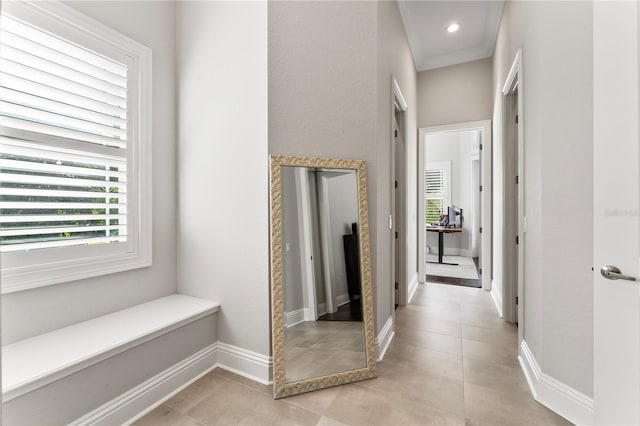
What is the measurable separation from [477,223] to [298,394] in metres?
6.04

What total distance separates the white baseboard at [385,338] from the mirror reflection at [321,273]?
0.96 feet

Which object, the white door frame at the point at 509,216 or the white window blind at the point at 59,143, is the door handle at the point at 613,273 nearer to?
the white door frame at the point at 509,216

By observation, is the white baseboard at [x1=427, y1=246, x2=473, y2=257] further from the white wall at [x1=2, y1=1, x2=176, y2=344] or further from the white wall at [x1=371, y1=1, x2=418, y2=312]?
the white wall at [x1=2, y1=1, x2=176, y2=344]

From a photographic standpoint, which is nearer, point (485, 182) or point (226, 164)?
point (226, 164)

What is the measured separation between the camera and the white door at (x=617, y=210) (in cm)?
86

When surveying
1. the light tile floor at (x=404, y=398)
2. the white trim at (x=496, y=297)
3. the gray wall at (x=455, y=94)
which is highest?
the gray wall at (x=455, y=94)

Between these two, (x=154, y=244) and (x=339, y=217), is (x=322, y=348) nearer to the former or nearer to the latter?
(x=339, y=217)

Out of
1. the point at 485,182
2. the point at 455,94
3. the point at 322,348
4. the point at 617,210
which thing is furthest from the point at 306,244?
the point at 455,94

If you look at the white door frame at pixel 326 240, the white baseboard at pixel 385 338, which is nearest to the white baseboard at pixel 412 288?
the white baseboard at pixel 385 338

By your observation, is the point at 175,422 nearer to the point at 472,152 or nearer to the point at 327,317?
the point at 327,317

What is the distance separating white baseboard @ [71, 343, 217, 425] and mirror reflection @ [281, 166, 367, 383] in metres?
Result: 0.66

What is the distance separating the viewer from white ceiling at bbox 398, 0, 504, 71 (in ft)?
10.3

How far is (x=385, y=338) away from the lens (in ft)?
7.92

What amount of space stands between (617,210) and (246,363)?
6.91 feet
